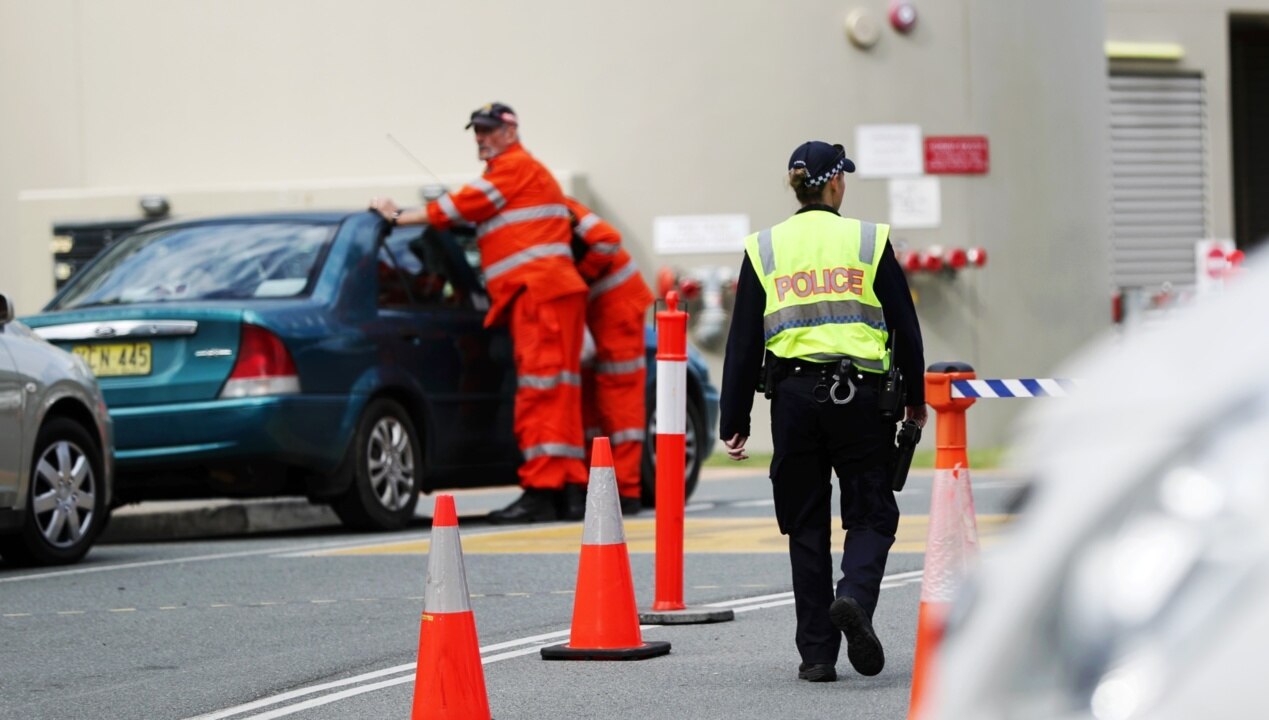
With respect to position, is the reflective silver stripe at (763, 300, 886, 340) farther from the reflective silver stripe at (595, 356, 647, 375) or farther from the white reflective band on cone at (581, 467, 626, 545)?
the reflective silver stripe at (595, 356, 647, 375)

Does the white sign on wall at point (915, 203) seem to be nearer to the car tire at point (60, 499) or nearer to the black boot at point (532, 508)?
the black boot at point (532, 508)

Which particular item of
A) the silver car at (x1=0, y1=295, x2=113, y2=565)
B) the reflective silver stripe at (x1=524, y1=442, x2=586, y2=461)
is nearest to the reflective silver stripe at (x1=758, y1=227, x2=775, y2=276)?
the silver car at (x1=0, y1=295, x2=113, y2=565)

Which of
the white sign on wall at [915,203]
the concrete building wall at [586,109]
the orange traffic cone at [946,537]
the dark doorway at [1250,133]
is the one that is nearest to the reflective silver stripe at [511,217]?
the orange traffic cone at [946,537]

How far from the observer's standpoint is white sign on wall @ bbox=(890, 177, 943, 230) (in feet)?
74.6

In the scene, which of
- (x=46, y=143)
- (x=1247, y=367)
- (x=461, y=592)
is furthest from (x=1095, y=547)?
(x=46, y=143)

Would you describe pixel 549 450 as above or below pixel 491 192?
below

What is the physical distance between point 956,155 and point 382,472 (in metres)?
11.8

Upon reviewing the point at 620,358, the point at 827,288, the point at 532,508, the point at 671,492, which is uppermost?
the point at 827,288

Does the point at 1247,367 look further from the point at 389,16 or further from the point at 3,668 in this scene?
the point at 389,16

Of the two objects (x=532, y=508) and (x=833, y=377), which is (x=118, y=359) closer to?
(x=532, y=508)

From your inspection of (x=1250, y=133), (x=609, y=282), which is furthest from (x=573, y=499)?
(x=1250, y=133)

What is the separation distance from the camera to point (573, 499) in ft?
42.2

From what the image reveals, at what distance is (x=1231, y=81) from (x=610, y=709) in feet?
103

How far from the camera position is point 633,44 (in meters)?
22.7
